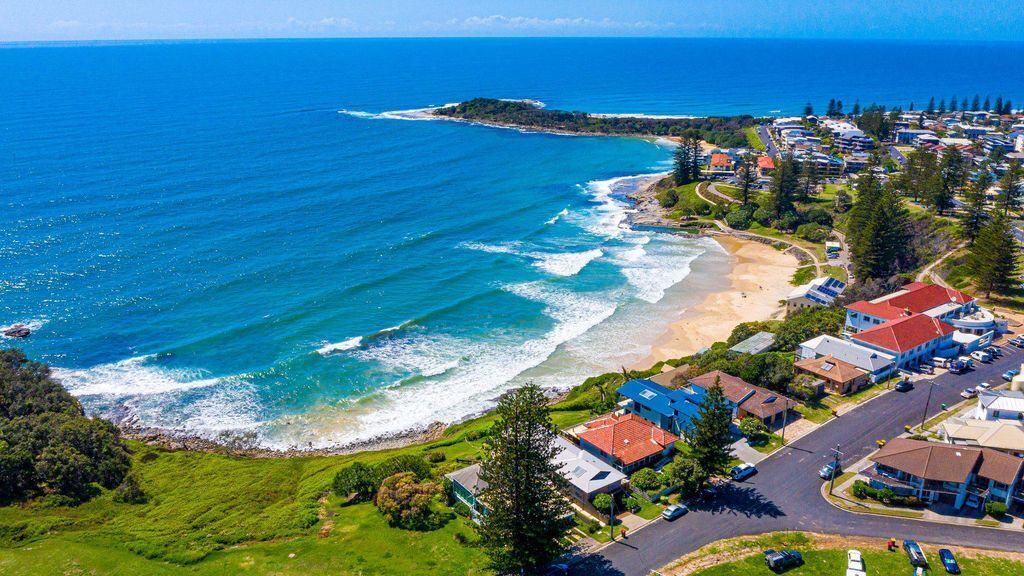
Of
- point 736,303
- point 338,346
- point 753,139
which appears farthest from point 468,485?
point 753,139

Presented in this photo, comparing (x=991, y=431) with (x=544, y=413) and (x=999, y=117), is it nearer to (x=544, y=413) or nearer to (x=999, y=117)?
(x=544, y=413)

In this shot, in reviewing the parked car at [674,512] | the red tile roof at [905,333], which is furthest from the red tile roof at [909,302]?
the parked car at [674,512]

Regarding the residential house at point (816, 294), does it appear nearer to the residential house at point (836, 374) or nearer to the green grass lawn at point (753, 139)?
the residential house at point (836, 374)

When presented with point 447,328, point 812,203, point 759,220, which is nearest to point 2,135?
point 447,328

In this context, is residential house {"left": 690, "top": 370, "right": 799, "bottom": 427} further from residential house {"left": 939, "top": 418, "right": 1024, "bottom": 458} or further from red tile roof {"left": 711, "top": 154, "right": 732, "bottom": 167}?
red tile roof {"left": 711, "top": 154, "right": 732, "bottom": 167}

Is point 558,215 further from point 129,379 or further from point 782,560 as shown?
point 782,560
